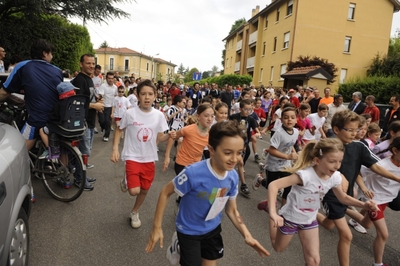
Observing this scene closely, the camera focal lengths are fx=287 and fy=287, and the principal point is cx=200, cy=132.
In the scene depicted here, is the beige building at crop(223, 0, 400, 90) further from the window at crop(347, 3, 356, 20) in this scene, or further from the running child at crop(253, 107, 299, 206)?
the running child at crop(253, 107, 299, 206)

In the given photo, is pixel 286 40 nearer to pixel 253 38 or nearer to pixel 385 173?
pixel 253 38

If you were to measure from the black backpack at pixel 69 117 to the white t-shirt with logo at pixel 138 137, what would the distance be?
0.77m

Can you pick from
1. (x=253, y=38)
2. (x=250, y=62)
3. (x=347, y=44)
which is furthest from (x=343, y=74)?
(x=253, y=38)

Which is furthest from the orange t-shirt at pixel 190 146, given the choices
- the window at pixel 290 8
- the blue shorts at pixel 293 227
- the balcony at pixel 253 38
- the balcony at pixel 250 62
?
the balcony at pixel 253 38

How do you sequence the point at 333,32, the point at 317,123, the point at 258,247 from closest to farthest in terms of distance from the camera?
the point at 258,247 < the point at 317,123 < the point at 333,32

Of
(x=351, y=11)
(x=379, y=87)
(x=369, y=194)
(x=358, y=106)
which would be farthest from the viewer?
(x=351, y=11)

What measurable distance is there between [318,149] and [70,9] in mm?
14967

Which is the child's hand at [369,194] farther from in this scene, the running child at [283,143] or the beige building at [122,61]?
the beige building at [122,61]

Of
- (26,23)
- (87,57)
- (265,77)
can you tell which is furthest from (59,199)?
(265,77)

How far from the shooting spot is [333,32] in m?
27.9

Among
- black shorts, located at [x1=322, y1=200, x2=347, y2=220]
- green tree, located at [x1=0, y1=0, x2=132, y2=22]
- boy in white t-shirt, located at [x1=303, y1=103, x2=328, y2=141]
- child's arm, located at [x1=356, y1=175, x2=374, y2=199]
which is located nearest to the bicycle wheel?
black shorts, located at [x1=322, y1=200, x2=347, y2=220]

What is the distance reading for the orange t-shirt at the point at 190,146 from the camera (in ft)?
13.4

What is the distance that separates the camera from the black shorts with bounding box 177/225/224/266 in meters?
2.17

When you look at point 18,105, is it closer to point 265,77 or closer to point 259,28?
point 265,77
